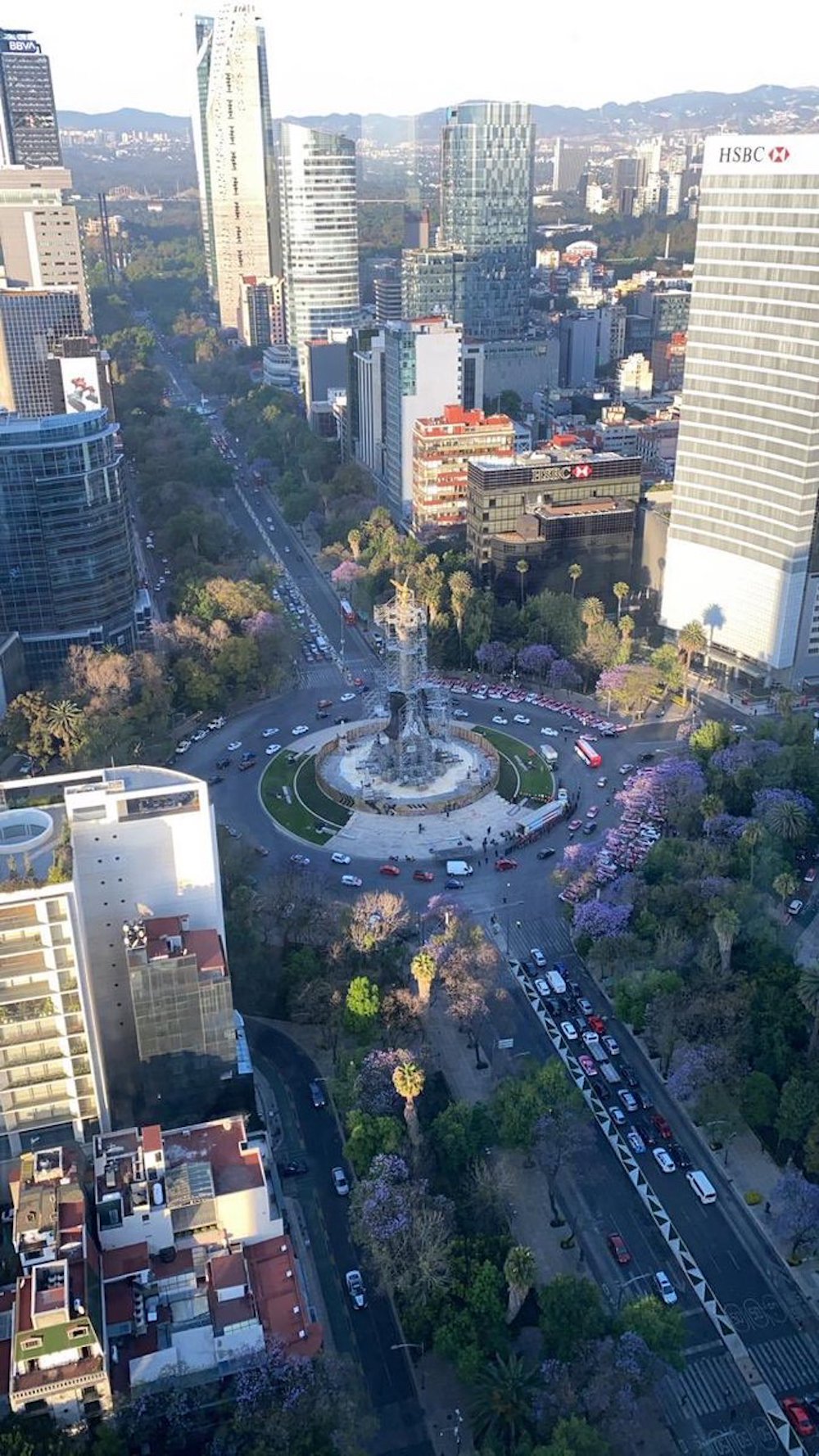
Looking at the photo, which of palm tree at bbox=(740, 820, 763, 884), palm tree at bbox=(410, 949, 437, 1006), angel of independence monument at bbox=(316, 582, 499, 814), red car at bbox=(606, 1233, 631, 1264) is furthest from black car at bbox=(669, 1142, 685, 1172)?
angel of independence monument at bbox=(316, 582, 499, 814)

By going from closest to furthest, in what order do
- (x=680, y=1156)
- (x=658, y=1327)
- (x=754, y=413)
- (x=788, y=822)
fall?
1. (x=658, y=1327)
2. (x=680, y=1156)
3. (x=788, y=822)
4. (x=754, y=413)

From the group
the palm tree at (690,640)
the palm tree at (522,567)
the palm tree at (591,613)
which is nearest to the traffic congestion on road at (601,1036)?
the palm tree at (591,613)

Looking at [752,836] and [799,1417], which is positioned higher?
[752,836]

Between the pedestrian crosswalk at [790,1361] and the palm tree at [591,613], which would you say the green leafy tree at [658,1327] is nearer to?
the pedestrian crosswalk at [790,1361]

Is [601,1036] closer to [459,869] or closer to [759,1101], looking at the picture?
[759,1101]

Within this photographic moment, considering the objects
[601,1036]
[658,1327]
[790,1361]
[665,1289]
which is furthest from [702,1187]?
[601,1036]

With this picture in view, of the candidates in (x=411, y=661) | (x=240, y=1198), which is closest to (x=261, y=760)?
(x=411, y=661)

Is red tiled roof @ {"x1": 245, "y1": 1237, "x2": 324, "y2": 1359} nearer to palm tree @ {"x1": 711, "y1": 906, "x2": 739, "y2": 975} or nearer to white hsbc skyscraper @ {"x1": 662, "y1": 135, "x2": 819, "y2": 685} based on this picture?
palm tree @ {"x1": 711, "y1": 906, "x2": 739, "y2": 975}
